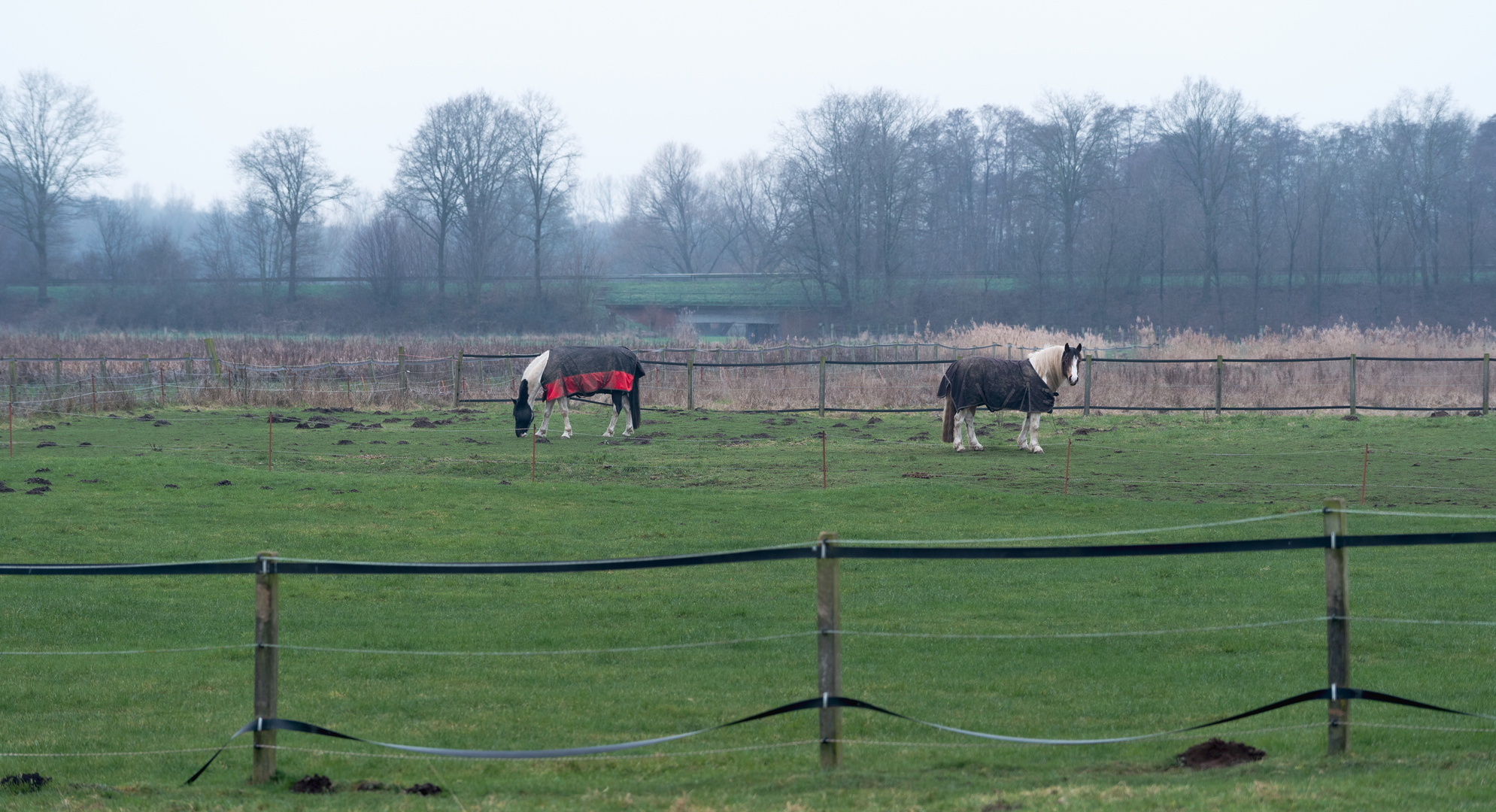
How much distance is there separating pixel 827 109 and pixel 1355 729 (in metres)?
55.9

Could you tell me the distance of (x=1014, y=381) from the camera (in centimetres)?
1938

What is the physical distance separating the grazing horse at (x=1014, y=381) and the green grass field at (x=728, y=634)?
129 cm

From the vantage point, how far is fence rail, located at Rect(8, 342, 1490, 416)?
27.8m

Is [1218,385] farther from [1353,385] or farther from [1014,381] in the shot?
[1014,381]

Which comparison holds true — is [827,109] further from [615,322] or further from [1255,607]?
[1255,607]

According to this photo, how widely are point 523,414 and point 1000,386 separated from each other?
8.73 m

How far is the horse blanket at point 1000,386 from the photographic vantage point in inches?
762

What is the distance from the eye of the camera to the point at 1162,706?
246 inches

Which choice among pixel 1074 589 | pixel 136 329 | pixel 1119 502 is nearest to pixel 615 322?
pixel 136 329

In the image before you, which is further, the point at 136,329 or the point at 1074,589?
the point at 136,329

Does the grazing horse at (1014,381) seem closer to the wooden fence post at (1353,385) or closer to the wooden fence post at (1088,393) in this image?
the wooden fence post at (1088,393)

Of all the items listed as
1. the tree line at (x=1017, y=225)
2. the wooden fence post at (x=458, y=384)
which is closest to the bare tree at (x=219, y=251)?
the tree line at (x=1017, y=225)

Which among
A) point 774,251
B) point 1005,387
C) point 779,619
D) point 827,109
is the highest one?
point 827,109

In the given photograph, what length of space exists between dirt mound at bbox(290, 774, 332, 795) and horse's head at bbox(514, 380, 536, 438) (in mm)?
16937
